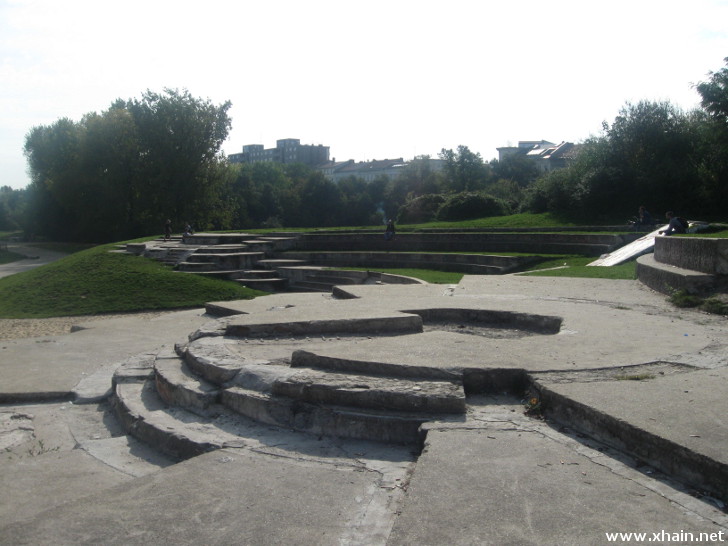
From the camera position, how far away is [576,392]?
3455 millimetres

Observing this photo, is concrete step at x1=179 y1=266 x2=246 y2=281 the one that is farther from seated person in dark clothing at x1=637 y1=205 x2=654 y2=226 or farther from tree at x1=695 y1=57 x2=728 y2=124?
tree at x1=695 y1=57 x2=728 y2=124

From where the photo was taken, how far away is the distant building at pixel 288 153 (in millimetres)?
131000

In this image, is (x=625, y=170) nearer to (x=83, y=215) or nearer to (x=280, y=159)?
(x=83, y=215)

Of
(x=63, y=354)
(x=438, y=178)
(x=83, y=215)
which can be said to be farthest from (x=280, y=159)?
(x=63, y=354)

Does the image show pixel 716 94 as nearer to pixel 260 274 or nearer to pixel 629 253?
pixel 629 253

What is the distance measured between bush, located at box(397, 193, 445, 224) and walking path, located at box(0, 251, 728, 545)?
93.0ft

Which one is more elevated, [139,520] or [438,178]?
[438,178]

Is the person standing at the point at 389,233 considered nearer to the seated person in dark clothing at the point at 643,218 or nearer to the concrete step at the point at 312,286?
the concrete step at the point at 312,286

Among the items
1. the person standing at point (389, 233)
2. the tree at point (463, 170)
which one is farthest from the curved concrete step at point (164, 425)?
the tree at point (463, 170)

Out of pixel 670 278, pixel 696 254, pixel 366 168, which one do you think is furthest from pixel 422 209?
pixel 366 168

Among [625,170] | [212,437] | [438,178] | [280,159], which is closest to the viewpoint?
[212,437]

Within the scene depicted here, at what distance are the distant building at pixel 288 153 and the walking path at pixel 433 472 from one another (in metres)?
117

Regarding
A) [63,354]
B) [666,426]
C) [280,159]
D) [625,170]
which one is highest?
[280,159]

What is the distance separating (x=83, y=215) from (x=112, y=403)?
122 feet
